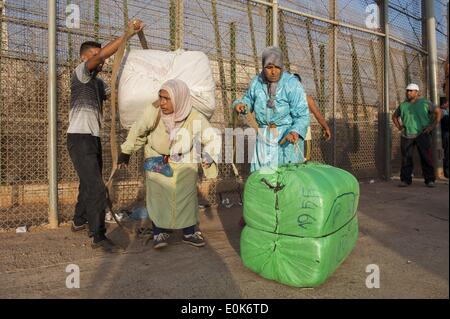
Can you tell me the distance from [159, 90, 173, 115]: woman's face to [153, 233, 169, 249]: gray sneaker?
3.39 feet

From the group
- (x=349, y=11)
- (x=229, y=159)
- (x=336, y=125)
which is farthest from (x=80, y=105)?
(x=349, y=11)

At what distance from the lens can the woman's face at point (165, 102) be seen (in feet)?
10.1

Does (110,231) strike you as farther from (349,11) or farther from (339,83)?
(349,11)

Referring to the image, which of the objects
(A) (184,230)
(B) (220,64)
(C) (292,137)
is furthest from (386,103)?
(A) (184,230)

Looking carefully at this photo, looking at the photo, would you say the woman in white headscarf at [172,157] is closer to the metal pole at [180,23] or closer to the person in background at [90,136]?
the person in background at [90,136]

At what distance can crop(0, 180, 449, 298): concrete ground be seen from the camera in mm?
2355

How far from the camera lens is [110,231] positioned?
4027 millimetres

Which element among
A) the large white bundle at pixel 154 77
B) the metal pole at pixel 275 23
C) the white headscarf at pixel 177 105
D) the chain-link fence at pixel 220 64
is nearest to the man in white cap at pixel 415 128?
the chain-link fence at pixel 220 64

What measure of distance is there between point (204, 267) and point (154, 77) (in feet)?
5.19

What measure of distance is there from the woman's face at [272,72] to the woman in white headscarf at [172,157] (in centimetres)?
67

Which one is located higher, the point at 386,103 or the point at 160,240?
→ the point at 386,103

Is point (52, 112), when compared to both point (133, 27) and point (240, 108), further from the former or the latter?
point (240, 108)

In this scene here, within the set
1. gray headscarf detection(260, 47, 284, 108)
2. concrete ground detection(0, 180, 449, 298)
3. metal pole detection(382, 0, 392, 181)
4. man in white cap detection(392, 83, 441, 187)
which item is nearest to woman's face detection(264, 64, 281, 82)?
gray headscarf detection(260, 47, 284, 108)

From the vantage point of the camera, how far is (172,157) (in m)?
3.28
